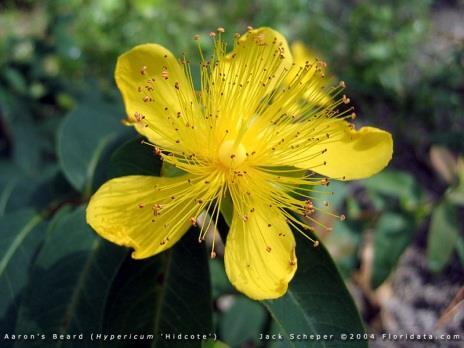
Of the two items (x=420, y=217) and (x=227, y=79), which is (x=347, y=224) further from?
(x=227, y=79)

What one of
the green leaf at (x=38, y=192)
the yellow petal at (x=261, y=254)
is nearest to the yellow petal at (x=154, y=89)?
Result: the yellow petal at (x=261, y=254)

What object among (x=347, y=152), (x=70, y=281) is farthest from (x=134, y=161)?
(x=347, y=152)

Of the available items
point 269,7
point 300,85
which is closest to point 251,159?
point 300,85

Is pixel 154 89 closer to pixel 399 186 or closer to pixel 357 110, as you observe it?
pixel 399 186

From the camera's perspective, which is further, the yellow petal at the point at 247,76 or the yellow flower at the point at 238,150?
the yellow petal at the point at 247,76

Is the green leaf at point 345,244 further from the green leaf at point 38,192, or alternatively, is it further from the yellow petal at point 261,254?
the green leaf at point 38,192
